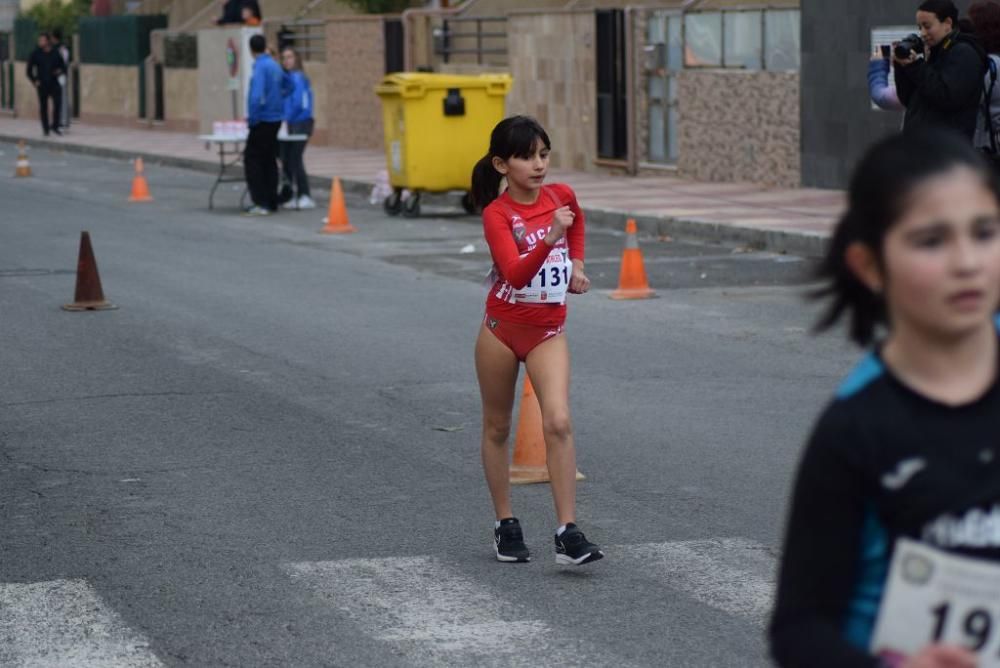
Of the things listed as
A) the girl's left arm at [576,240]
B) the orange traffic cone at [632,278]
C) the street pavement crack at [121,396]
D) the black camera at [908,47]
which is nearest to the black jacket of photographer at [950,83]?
the black camera at [908,47]

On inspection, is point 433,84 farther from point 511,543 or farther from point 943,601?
point 943,601

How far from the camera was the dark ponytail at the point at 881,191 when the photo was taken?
2.43m

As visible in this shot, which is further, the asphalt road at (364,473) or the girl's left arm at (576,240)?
the girl's left arm at (576,240)

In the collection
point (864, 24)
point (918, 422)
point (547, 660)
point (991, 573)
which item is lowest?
point (547, 660)

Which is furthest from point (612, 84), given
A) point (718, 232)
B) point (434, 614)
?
point (434, 614)

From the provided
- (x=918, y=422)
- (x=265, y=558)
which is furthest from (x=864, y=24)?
(x=918, y=422)

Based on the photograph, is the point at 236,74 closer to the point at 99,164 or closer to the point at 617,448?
the point at 99,164

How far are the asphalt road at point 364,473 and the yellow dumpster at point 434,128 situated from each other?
5.88 m

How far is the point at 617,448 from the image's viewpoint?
348 inches

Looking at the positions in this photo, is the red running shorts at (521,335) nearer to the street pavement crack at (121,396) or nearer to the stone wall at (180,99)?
the street pavement crack at (121,396)

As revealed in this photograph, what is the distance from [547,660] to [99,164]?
98.4 ft

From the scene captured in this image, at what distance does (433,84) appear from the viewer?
2250 centimetres

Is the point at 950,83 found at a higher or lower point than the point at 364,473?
higher

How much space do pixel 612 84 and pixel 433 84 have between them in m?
4.74
